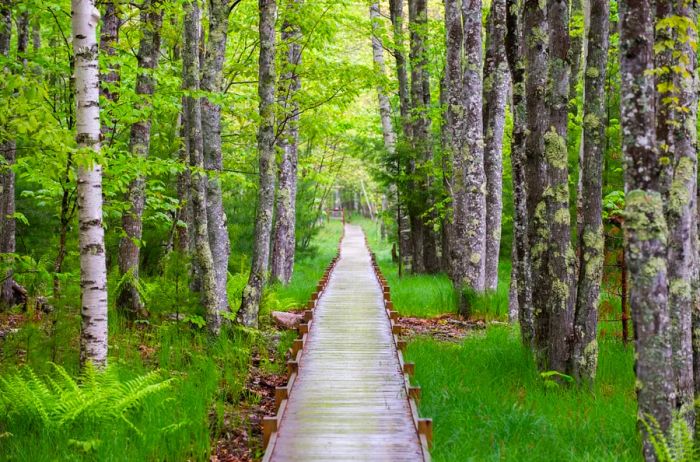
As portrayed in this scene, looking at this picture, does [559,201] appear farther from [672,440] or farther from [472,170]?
[472,170]

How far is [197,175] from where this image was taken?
10.0 metres

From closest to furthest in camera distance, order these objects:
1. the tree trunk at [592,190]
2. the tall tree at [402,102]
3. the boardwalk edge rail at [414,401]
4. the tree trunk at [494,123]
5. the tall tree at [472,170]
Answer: the boardwalk edge rail at [414,401]
the tree trunk at [592,190]
the tree trunk at [494,123]
the tall tree at [472,170]
the tall tree at [402,102]

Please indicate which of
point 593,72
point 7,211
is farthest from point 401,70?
point 593,72

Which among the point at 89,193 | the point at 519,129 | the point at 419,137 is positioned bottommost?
the point at 89,193

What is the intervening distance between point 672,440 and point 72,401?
17.4 feet

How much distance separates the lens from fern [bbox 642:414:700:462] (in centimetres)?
470

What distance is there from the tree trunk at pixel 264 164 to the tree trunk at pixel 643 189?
288 inches

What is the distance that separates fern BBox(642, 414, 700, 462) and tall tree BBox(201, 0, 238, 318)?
706cm

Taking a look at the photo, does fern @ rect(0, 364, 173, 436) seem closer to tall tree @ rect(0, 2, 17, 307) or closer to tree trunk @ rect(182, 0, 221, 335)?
tree trunk @ rect(182, 0, 221, 335)

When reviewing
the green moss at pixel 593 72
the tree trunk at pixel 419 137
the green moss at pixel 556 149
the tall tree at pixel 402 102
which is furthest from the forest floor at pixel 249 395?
the tall tree at pixel 402 102

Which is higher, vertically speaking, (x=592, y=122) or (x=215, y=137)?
(x=215, y=137)

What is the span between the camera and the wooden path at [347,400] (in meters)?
6.21

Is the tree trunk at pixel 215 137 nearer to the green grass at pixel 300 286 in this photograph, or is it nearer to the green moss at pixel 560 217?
the green grass at pixel 300 286

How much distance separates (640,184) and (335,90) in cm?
1085
